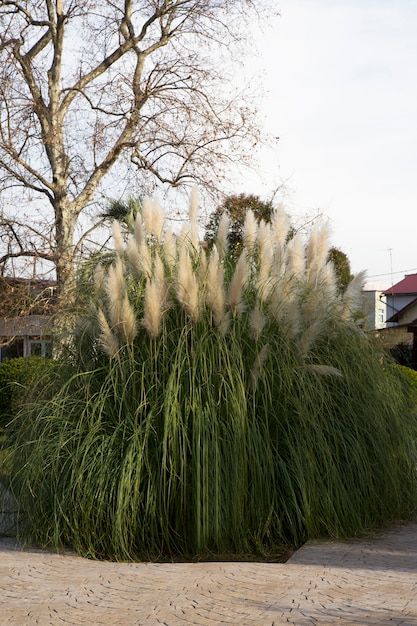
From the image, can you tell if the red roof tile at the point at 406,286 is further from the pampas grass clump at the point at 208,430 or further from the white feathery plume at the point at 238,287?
the white feathery plume at the point at 238,287

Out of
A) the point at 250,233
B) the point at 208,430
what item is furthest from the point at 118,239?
the point at 208,430

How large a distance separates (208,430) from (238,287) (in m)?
1.04

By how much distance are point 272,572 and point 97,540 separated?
137 cm

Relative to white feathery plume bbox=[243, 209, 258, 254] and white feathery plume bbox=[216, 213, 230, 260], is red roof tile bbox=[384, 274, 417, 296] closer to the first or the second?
white feathery plume bbox=[243, 209, 258, 254]

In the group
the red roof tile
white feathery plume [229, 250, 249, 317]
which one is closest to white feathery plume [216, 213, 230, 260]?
white feathery plume [229, 250, 249, 317]

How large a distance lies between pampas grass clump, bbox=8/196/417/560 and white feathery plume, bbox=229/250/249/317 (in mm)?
11

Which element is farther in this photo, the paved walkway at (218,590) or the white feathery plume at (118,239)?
the white feathery plume at (118,239)

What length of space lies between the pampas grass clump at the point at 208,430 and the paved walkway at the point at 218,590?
36cm

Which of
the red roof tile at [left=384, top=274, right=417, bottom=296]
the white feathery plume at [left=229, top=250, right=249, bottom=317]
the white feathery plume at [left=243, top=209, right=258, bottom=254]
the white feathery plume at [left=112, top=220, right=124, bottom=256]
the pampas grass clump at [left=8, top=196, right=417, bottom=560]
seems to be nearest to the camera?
the pampas grass clump at [left=8, top=196, right=417, bottom=560]

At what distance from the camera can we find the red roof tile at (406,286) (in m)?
42.9

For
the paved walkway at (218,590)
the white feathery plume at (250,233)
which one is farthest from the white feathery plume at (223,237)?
the paved walkway at (218,590)

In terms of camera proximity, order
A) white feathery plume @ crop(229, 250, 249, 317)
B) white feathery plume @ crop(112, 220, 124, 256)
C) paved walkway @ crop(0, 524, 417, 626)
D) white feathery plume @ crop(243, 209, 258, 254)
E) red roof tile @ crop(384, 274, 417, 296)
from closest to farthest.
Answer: paved walkway @ crop(0, 524, 417, 626) < white feathery plume @ crop(229, 250, 249, 317) < white feathery plume @ crop(112, 220, 124, 256) < white feathery plume @ crop(243, 209, 258, 254) < red roof tile @ crop(384, 274, 417, 296)

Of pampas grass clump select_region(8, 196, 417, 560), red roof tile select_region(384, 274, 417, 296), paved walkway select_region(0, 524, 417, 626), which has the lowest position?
paved walkway select_region(0, 524, 417, 626)

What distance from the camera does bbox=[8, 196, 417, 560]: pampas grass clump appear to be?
5332 mm
